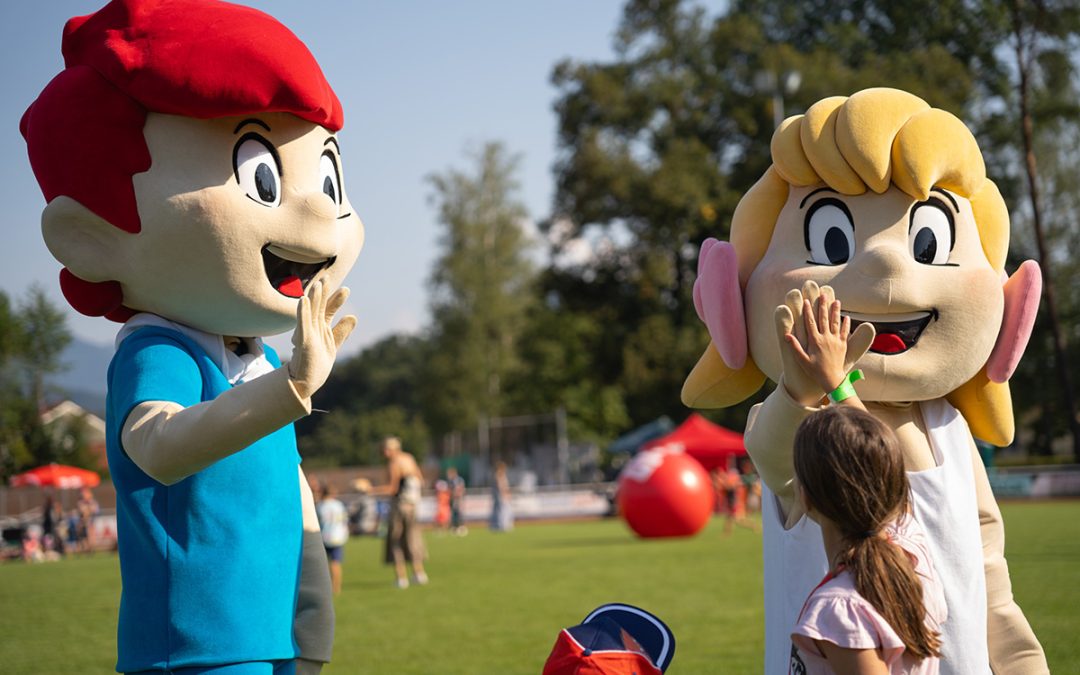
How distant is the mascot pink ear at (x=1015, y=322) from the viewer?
4203mm

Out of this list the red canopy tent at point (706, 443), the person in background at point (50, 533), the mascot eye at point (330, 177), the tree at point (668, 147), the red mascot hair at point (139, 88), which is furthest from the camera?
the tree at point (668, 147)

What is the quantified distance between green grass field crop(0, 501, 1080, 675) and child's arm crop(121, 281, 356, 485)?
4.88m

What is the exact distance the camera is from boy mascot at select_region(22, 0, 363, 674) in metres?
3.49

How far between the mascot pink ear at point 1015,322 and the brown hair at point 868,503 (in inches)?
64.9

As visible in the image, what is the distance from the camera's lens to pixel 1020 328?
4.21 m

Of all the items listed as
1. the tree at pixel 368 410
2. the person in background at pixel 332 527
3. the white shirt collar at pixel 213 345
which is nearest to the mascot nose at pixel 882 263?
the white shirt collar at pixel 213 345

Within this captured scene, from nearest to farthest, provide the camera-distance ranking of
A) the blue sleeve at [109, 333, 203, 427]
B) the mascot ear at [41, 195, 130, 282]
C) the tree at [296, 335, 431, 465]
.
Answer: the blue sleeve at [109, 333, 203, 427]
the mascot ear at [41, 195, 130, 282]
the tree at [296, 335, 431, 465]

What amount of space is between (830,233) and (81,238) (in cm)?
262

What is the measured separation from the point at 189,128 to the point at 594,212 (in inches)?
1424

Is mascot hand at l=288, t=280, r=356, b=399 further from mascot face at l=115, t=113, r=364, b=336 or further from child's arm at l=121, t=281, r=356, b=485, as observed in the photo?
mascot face at l=115, t=113, r=364, b=336

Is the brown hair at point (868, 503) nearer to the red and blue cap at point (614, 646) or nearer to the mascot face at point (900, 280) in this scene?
the red and blue cap at point (614, 646)

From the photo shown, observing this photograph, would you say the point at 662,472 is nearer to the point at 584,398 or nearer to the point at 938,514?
the point at 938,514

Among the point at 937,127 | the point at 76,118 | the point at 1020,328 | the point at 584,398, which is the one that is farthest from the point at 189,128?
the point at 584,398

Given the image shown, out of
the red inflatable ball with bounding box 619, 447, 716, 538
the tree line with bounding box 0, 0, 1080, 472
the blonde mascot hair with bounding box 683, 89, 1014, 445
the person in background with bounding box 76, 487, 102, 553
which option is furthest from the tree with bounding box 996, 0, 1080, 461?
the blonde mascot hair with bounding box 683, 89, 1014, 445
